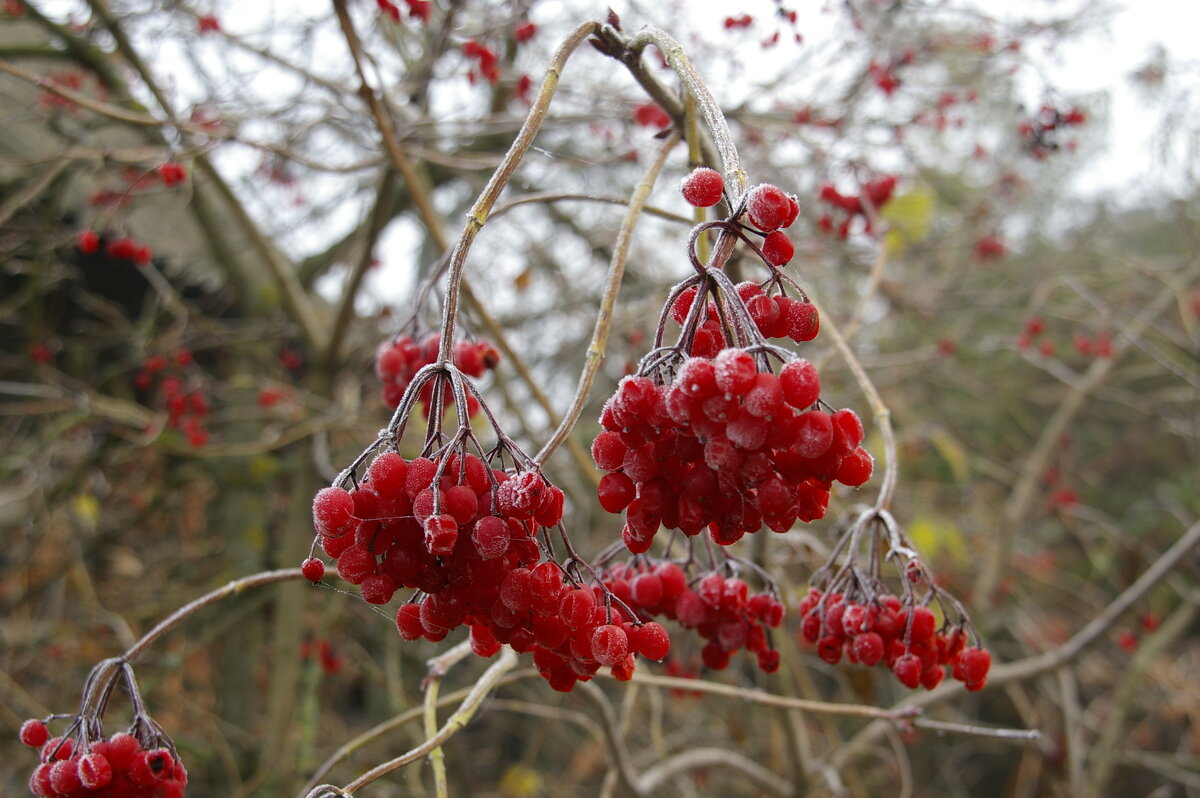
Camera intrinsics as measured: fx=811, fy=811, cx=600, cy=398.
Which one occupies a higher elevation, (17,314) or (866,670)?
(17,314)

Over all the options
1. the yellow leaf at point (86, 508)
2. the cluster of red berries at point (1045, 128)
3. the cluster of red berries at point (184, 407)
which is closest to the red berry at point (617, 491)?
the cluster of red berries at point (1045, 128)

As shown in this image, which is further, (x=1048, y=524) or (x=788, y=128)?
(x=1048, y=524)

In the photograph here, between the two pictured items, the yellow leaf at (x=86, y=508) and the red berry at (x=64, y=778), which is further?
the yellow leaf at (x=86, y=508)

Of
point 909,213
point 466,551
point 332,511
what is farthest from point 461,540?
point 909,213

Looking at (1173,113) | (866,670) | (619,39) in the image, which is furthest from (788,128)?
Result: (619,39)

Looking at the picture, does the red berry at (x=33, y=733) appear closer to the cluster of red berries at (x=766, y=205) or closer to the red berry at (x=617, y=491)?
the red berry at (x=617, y=491)

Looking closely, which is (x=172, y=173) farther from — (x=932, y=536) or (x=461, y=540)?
(x=932, y=536)

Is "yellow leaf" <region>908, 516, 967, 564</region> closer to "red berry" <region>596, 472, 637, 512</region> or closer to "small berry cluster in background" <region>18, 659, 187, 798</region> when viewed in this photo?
"red berry" <region>596, 472, 637, 512</region>

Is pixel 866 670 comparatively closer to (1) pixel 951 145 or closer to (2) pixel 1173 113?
(2) pixel 1173 113
